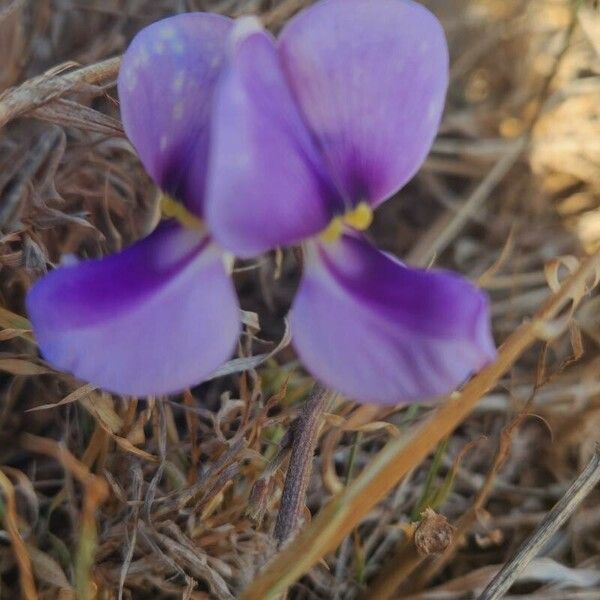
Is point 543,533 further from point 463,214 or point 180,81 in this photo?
point 463,214

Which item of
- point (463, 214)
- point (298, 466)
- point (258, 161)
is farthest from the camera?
point (463, 214)

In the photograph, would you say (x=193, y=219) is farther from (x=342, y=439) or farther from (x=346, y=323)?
(x=342, y=439)

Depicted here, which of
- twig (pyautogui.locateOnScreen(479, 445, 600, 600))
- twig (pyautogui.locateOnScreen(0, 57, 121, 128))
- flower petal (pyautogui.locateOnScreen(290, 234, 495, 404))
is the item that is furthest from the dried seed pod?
twig (pyautogui.locateOnScreen(0, 57, 121, 128))

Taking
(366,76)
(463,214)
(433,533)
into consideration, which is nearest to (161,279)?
(366,76)

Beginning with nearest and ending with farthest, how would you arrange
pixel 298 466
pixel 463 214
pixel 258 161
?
pixel 258 161 → pixel 298 466 → pixel 463 214

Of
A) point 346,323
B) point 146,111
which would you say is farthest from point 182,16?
point 346,323

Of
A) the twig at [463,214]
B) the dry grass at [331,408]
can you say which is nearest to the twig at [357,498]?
the dry grass at [331,408]

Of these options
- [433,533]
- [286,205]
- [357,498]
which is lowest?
[433,533]
